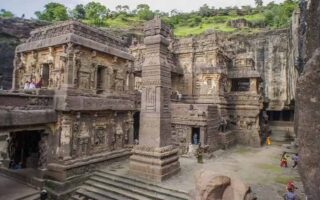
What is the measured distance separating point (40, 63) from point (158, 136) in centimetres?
908

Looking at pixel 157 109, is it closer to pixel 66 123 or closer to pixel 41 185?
pixel 66 123

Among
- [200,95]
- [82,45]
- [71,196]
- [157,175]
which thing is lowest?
[71,196]

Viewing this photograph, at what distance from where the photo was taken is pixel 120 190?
10680 mm

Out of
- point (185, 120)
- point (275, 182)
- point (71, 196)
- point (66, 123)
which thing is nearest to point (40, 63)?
point (66, 123)

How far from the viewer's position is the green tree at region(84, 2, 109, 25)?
173ft

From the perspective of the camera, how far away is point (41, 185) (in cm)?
1234

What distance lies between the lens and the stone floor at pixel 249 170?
34.4 ft

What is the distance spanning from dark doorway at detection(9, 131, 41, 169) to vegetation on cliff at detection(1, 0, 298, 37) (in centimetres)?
3849

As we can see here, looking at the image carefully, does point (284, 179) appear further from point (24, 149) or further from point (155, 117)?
point (24, 149)

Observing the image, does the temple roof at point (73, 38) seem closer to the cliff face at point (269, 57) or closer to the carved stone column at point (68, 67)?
the carved stone column at point (68, 67)

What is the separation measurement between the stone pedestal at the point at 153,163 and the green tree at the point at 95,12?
46816 mm

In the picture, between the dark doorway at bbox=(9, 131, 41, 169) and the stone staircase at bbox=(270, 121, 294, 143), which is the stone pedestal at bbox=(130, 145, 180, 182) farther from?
the stone staircase at bbox=(270, 121, 294, 143)

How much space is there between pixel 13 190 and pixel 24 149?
357 cm

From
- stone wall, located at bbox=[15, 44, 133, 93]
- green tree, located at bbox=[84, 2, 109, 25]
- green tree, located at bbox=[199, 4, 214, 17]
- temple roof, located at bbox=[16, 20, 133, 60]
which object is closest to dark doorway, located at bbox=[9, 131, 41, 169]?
stone wall, located at bbox=[15, 44, 133, 93]
